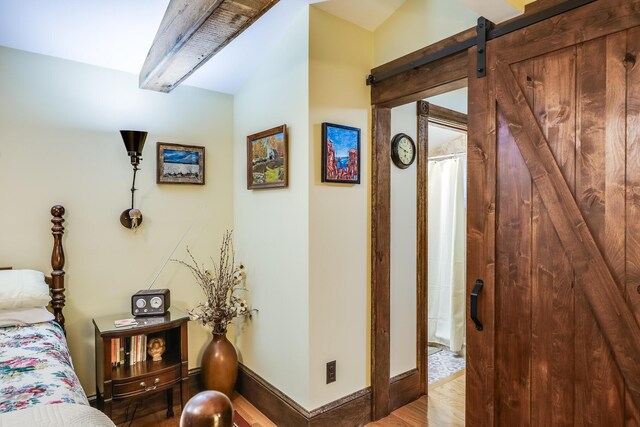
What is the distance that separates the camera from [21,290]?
1864 mm

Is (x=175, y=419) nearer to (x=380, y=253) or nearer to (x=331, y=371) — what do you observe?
(x=331, y=371)

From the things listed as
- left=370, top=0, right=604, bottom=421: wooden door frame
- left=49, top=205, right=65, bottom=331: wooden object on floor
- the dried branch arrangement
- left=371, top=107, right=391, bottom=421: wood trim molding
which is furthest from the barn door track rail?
left=49, top=205, right=65, bottom=331: wooden object on floor

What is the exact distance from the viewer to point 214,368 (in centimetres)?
250

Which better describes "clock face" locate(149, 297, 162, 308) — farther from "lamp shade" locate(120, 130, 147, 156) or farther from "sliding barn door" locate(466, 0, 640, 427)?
"sliding barn door" locate(466, 0, 640, 427)

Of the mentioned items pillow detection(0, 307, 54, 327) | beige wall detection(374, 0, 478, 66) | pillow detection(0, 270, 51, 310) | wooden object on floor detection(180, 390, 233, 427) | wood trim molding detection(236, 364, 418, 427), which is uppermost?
beige wall detection(374, 0, 478, 66)

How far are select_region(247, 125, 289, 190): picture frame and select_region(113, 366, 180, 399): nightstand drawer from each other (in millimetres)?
1281

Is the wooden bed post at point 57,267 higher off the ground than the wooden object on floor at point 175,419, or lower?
higher

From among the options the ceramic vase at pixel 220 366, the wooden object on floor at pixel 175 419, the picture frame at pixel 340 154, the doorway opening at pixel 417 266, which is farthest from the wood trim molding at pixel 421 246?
the ceramic vase at pixel 220 366

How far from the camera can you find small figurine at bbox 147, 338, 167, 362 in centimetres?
238

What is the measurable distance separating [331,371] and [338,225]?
33.7 inches

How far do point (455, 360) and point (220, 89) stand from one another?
10.1 ft

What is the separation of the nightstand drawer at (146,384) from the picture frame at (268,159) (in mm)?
1281

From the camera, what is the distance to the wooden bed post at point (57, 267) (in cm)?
219

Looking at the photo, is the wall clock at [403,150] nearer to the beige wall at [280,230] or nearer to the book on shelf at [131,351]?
the beige wall at [280,230]
